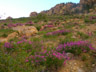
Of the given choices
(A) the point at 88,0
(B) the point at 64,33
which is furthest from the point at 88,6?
(B) the point at 64,33

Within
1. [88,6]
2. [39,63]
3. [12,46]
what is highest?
[88,6]

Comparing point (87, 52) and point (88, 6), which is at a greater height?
point (88, 6)

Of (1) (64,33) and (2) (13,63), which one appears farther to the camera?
(1) (64,33)

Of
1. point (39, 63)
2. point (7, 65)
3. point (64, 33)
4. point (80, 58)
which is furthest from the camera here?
point (64, 33)

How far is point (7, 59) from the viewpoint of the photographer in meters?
3.39

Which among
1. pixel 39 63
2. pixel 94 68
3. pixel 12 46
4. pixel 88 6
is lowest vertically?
pixel 94 68

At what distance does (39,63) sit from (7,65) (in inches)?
54.6

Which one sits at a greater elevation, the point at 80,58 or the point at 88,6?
the point at 88,6

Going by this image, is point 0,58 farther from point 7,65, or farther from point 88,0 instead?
point 88,0

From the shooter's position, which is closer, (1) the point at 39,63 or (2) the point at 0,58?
(2) the point at 0,58

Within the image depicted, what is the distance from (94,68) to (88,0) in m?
72.0

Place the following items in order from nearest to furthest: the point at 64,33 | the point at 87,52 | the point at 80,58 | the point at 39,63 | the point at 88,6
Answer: the point at 39,63 < the point at 80,58 < the point at 87,52 < the point at 64,33 < the point at 88,6

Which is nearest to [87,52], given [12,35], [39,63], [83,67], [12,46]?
[83,67]

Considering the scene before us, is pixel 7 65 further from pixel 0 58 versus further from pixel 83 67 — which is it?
pixel 83 67
